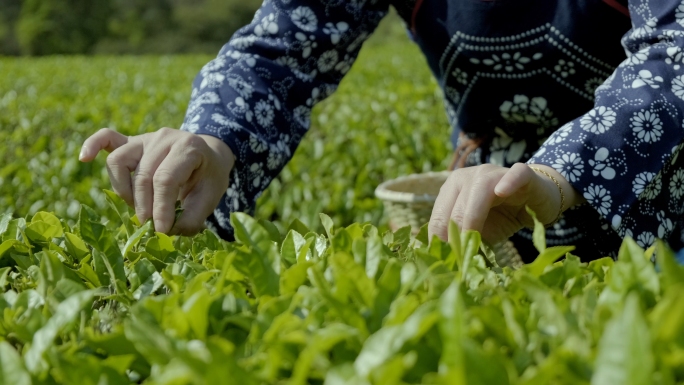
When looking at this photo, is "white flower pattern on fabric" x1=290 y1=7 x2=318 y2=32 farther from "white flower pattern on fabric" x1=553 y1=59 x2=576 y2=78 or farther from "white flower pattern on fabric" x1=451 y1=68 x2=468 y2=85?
"white flower pattern on fabric" x1=553 y1=59 x2=576 y2=78

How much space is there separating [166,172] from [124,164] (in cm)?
13

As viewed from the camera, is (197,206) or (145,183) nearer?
(145,183)

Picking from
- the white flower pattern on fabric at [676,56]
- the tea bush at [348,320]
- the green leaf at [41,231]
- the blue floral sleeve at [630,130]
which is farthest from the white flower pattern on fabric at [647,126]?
the green leaf at [41,231]

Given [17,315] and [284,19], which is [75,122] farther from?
[17,315]

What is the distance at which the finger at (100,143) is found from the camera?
156 centimetres

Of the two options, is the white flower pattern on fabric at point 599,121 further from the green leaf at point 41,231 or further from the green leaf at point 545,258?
the green leaf at point 41,231

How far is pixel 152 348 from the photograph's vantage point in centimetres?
72

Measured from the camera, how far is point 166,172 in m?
1.47

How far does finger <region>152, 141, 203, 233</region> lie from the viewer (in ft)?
4.77

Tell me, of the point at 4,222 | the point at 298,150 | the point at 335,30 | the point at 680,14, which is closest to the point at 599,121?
the point at 680,14

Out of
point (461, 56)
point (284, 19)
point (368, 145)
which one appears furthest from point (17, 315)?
point (368, 145)

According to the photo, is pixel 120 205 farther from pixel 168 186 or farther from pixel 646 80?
pixel 646 80

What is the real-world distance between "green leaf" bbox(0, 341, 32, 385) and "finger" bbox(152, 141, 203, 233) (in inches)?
29.8

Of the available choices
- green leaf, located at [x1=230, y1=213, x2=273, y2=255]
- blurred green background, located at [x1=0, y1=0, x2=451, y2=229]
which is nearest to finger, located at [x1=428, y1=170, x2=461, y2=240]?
green leaf, located at [x1=230, y1=213, x2=273, y2=255]
